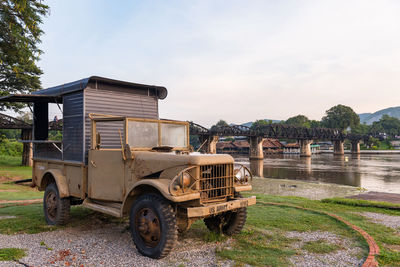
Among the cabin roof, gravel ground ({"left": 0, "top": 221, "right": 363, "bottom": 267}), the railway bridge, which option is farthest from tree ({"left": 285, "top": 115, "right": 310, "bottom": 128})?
gravel ground ({"left": 0, "top": 221, "right": 363, "bottom": 267})

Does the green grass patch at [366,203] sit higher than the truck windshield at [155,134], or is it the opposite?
the truck windshield at [155,134]

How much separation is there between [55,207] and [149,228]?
3.77m

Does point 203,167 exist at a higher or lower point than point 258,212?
higher

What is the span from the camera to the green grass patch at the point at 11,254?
5338 mm

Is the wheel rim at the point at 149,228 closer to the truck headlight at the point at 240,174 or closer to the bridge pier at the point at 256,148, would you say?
the truck headlight at the point at 240,174

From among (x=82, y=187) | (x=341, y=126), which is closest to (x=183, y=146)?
(x=82, y=187)

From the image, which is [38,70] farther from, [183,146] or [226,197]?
[226,197]

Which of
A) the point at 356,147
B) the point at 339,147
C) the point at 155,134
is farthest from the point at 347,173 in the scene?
the point at 356,147

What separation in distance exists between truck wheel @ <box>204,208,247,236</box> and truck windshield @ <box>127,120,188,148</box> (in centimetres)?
206

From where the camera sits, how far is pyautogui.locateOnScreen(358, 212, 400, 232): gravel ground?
779 cm

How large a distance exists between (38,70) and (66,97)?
27.8 m

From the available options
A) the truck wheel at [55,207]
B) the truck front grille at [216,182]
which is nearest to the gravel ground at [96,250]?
the truck wheel at [55,207]

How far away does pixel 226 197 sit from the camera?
6.12 meters

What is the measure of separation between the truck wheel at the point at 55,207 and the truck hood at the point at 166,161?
2.95 m
